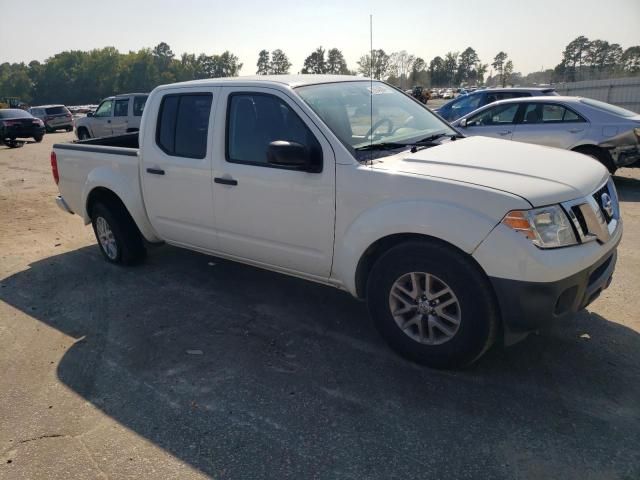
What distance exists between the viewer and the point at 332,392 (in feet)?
10.3

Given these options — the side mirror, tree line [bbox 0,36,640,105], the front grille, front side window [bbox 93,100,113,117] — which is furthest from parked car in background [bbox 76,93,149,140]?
tree line [bbox 0,36,640,105]

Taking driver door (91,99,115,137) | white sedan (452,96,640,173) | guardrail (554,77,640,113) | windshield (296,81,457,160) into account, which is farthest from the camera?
guardrail (554,77,640,113)

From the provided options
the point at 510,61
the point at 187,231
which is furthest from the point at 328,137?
the point at 510,61

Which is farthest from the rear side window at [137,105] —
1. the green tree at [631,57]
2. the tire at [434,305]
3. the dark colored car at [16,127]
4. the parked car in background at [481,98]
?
the green tree at [631,57]

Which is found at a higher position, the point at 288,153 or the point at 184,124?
the point at 184,124

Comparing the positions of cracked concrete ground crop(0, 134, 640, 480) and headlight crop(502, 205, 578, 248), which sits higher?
headlight crop(502, 205, 578, 248)

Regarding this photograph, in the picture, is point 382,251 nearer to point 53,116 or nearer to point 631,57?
point 53,116

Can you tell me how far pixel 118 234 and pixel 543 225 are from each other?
14.0 ft

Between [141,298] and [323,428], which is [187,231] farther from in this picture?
[323,428]

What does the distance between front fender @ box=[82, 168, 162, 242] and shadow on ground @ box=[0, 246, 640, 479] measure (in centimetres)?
79

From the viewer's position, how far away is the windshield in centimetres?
365

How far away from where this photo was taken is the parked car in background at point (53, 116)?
27453mm

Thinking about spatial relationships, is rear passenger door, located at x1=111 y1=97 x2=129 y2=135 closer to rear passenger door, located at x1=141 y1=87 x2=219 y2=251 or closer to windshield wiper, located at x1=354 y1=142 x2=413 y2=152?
rear passenger door, located at x1=141 y1=87 x2=219 y2=251

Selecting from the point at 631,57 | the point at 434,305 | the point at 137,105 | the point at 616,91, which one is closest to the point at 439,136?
the point at 434,305
